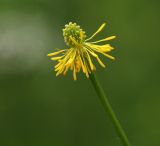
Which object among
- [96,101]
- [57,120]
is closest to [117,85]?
[96,101]

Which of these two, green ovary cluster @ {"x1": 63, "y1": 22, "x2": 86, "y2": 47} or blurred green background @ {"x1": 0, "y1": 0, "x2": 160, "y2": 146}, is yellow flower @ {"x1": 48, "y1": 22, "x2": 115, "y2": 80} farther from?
blurred green background @ {"x1": 0, "y1": 0, "x2": 160, "y2": 146}

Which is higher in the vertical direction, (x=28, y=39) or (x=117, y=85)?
(x=28, y=39)

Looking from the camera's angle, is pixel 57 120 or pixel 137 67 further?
pixel 137 67

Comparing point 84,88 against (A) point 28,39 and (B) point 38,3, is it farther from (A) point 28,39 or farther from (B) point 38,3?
(B) point 38,3

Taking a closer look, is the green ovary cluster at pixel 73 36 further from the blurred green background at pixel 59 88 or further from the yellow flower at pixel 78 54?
the blurred green background at pixel 59 88

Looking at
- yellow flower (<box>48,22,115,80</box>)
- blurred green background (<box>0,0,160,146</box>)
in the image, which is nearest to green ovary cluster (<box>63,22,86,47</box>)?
yellow flower (<box>48,22,115,80</box>)

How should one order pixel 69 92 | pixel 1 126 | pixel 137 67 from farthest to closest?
pixel 137 67 < pixel 69 92 < pixel 1 126

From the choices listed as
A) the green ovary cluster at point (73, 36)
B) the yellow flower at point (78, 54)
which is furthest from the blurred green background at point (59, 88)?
the yellow flower at point (78, 54)
